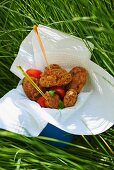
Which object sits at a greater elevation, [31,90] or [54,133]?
[31,90]

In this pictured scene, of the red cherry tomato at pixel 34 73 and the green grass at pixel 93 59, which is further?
the red cherry tomato at pixel 34 73

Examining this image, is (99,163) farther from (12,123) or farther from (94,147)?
(12,123)

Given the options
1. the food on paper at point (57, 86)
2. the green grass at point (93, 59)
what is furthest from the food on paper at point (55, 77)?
the green grass at point (93, 59)

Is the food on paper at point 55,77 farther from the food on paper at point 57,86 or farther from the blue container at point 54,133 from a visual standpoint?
the blue container at point 54,133

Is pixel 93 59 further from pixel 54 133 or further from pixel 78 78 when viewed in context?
pixel 54 133

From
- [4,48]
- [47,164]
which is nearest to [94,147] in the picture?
[47,164]


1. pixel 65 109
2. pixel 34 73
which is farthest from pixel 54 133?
pixel 34 73

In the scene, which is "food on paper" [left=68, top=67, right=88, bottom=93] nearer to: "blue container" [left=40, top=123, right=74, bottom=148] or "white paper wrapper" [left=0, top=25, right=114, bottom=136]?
"white paper wrapper" [left=0, top=25, right=114, bottom=136]
